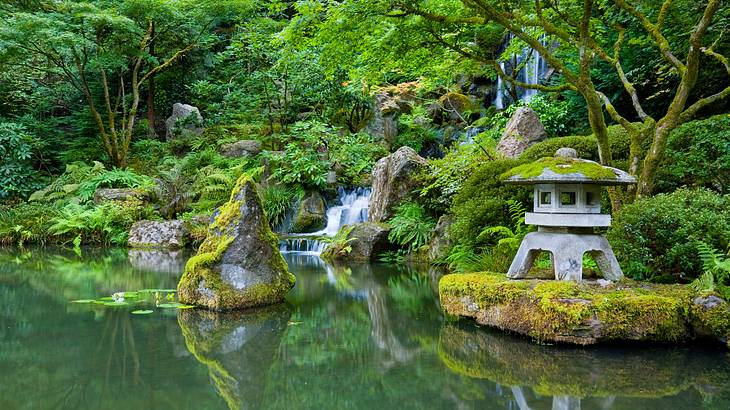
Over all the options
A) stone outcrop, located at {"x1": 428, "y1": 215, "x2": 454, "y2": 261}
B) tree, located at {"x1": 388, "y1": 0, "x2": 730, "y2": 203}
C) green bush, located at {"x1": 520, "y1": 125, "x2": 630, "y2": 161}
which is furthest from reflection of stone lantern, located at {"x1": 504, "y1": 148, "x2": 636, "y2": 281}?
stone outcrop, located at {"x1": 428, "y1": 215, "x2": 454, "y2": 261}

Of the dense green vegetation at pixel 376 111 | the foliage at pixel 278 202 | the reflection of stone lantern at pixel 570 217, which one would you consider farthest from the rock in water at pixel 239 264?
the foliage at pixel 278 202

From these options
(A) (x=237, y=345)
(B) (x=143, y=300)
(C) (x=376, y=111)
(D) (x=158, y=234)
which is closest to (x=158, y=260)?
(D) (x=158, y=234)

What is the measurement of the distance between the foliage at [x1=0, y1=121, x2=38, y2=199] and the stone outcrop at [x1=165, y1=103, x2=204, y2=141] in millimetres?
5002

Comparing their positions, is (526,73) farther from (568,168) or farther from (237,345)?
(237,345)

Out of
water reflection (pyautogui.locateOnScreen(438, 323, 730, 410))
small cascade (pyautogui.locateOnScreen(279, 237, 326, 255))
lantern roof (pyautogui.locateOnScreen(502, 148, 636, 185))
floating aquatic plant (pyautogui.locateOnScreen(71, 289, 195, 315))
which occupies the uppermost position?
lantern roof (pyautogui.locateOnScreen(502, 148, 636, 185))

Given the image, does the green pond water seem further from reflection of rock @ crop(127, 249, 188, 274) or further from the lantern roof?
reflection of rock @ crop(127, 249, 188, 274)

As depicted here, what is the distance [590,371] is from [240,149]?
1595 centimetres

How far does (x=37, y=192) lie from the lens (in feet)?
54.4

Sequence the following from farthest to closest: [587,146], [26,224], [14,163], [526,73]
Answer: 1. [14,163]
2. [526,73]
3. [26,224]
4. [587,146]

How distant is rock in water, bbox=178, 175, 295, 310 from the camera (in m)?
6.39

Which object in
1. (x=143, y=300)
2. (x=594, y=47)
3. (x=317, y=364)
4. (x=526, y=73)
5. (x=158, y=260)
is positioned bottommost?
(x=317, y=364)

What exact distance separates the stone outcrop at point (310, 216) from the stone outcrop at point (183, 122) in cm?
827

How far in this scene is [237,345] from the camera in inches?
194

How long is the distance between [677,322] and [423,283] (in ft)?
14.2
